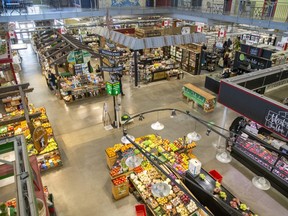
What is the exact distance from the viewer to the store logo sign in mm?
6454

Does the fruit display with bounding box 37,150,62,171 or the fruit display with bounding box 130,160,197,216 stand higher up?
the fruit display with bounding box 130,160,197,216

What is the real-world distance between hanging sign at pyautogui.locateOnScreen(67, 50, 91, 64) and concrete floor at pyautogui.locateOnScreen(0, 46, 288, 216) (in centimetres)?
277

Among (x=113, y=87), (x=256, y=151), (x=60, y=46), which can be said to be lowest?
(x=256, y=151)

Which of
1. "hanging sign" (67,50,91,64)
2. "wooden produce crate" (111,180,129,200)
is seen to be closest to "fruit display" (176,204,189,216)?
"wooden produce crate" (111,180,129,200)

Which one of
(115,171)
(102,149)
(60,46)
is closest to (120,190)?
(115,171)

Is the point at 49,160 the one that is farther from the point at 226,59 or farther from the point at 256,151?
the point at 226,59

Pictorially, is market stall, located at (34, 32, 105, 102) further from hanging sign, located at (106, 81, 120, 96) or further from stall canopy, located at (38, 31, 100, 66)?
hanging sign, located at (106, 81, 120, 96)

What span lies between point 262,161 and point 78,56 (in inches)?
482

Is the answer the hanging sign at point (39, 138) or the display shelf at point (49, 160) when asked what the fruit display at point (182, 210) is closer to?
the hanging sign at point (39, 138)

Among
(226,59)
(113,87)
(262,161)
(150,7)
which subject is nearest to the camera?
(262,161)

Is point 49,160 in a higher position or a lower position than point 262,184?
lower

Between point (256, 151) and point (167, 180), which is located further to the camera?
point (256, 151)

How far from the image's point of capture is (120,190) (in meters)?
7.42

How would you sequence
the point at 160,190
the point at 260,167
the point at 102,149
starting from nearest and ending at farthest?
the point at 160,190 < the point at 260,167 < the point at 102,149
